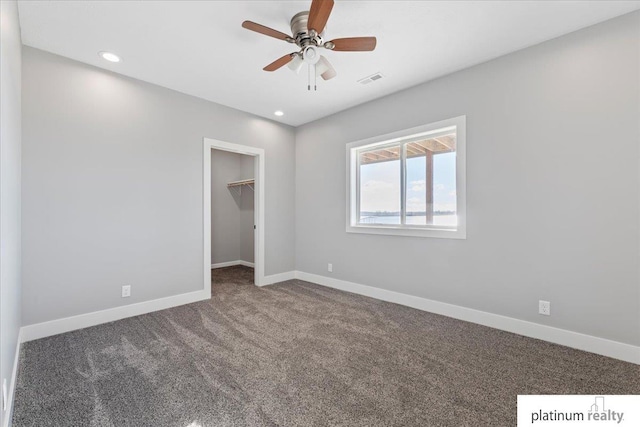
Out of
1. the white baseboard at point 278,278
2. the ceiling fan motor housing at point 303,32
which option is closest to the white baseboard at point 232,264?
the white baseboard at point 278,278

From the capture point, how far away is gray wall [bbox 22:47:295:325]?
2.67 metres

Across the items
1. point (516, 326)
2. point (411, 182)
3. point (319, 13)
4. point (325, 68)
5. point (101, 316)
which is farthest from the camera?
point (411, 182)

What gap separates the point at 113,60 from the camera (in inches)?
113

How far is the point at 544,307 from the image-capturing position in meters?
2.59

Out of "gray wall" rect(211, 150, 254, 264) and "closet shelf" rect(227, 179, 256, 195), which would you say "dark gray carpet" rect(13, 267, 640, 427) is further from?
"closet shelf" rect(227, 179, 256, 195)

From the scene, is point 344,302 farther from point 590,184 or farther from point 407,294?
point 590,184

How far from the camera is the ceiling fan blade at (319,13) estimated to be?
1758 mm

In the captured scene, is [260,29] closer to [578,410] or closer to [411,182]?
[411,182]

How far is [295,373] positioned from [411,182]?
2.64 m

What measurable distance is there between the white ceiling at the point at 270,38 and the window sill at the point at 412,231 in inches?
69.9

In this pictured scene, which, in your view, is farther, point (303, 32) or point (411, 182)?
point (411, 182)

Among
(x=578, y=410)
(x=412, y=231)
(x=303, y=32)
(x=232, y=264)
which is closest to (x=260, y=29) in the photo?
(x=303, y=32)

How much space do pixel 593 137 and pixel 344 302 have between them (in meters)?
3.00

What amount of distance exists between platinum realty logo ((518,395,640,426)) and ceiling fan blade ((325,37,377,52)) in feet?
8.58
